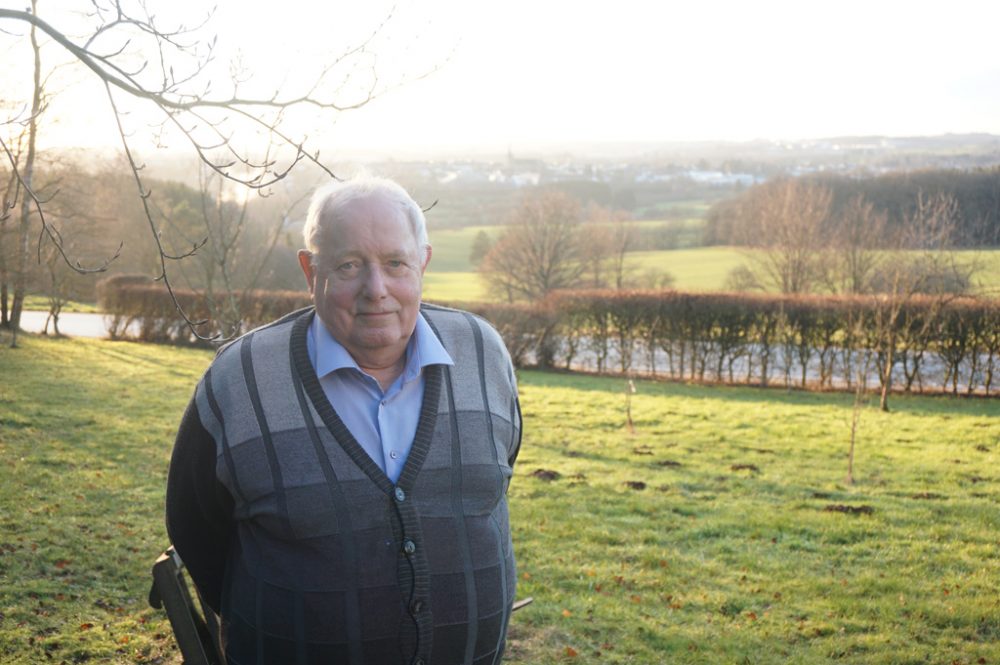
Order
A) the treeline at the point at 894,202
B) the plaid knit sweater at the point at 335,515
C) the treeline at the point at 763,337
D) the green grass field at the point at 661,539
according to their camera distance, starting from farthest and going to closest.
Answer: the treeline at the point at 894,202 < the treeline at the point at 763,337 < the green grass field at the point at 661,539 < the plaid knit sweater at the point at 335,515

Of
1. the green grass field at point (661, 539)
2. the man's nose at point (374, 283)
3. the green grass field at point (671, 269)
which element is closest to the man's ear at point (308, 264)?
the man's nose at point (374, 283)

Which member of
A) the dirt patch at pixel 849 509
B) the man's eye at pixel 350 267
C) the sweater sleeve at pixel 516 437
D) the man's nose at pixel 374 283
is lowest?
the dirt patch at pixel 849 509

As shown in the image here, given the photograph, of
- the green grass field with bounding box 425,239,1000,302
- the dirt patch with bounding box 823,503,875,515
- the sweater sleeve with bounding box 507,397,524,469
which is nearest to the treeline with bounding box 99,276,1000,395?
the dirt patch with bounding box 823,503,875,515

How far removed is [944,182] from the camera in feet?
139

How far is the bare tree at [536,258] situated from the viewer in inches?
1656

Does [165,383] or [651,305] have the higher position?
[651,305]

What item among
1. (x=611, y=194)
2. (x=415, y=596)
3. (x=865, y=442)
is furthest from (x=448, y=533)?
(x=611, y=194)

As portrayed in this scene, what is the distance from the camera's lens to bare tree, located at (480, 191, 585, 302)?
42.1 meters

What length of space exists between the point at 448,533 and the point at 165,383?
13.8 m

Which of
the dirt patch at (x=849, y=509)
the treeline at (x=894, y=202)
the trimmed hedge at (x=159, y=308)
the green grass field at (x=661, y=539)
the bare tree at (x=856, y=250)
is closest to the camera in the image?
the green grass field at (x=661, y=539)

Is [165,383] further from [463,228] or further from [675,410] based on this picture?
[463,228]

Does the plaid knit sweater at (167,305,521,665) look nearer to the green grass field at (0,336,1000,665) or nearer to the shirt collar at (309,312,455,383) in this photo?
the shirt collar at (309,312,455,383)

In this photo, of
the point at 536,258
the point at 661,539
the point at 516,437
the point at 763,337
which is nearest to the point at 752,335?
the point at 763,337

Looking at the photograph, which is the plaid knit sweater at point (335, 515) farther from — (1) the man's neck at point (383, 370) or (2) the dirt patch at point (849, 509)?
(2) the dirt patch at point (849, 509)
